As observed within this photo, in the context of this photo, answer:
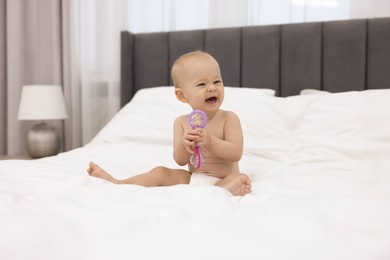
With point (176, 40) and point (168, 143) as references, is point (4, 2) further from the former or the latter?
point (168, 143)

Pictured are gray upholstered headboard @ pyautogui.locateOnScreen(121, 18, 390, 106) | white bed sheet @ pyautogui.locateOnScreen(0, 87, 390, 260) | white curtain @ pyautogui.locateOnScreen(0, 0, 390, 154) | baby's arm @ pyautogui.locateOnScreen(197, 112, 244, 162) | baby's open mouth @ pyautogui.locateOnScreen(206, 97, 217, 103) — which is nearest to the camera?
white bed sheet @ pyautogui.locateOnScreen(0, 87, 390, 260)

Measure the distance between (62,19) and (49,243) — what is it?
8.41 feet

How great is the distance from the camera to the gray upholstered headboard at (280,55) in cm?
207

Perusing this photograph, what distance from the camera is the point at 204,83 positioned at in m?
1.25

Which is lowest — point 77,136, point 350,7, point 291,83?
point 77,136

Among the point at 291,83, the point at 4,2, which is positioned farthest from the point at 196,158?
the point at 4,2

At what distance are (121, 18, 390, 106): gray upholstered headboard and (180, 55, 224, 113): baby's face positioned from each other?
107 centimetres

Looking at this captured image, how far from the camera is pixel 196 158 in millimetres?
1135

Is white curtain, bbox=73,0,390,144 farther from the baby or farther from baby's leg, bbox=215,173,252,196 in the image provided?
baby's leg, bbox=215,173,252,196

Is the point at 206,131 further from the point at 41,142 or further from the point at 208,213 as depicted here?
the point at 41,142

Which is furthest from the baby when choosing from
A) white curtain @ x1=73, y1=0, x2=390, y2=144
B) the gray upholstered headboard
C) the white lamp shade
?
the white lamp shade

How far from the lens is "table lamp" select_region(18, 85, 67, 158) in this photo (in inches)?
96.0

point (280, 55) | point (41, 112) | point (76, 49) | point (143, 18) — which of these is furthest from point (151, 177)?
point (76, 49)

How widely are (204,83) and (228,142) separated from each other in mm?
208
